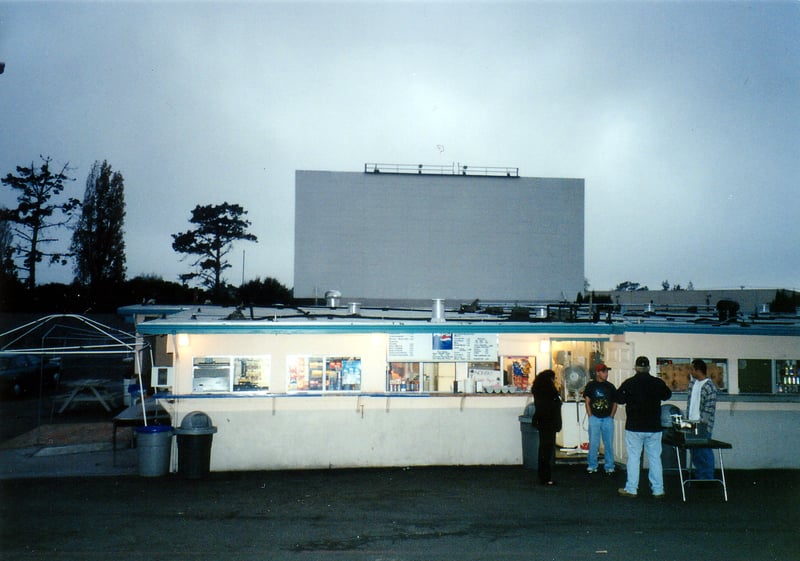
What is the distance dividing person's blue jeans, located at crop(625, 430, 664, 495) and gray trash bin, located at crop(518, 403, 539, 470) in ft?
7.61

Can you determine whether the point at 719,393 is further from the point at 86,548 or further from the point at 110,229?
the point at 110,229

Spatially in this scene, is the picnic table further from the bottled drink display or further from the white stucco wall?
the bottled drink display

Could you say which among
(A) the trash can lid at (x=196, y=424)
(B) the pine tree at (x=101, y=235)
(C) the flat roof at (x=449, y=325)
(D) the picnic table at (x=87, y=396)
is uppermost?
(B) the pine tree at (x=101, y=235)

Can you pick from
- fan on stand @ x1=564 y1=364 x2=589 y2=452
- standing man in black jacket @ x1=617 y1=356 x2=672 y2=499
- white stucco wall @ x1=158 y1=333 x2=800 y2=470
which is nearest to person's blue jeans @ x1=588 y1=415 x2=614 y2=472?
white stucco wall @ x1=158 y1=333 x2=800 y2=470

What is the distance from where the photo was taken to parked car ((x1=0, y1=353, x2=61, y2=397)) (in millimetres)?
24566

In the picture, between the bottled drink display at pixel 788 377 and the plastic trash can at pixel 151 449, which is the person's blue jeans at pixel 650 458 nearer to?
the bottled drink display at pixel 788 377

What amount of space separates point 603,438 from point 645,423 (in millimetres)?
1916

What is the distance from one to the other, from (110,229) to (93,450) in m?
37.1

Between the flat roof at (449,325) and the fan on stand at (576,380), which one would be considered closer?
the flat roof at (449,325)

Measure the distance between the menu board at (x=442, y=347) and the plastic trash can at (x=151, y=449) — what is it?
4334 millimetres

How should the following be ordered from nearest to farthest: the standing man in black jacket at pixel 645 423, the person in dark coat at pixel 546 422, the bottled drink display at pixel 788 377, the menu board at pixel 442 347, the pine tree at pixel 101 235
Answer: the standing man in black jacket at pixel 645 423 < the person in dark coat at pixel 546 422 < the bottled drink display at pixel 788 377 < the menu board at pixel 442 347 < the pine tree at pixel 101 235

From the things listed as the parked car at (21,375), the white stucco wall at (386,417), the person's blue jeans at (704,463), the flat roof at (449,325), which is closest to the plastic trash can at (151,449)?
the white stucco wall at (386,417)

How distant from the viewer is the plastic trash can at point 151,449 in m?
11.1

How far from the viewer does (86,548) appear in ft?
24.1
